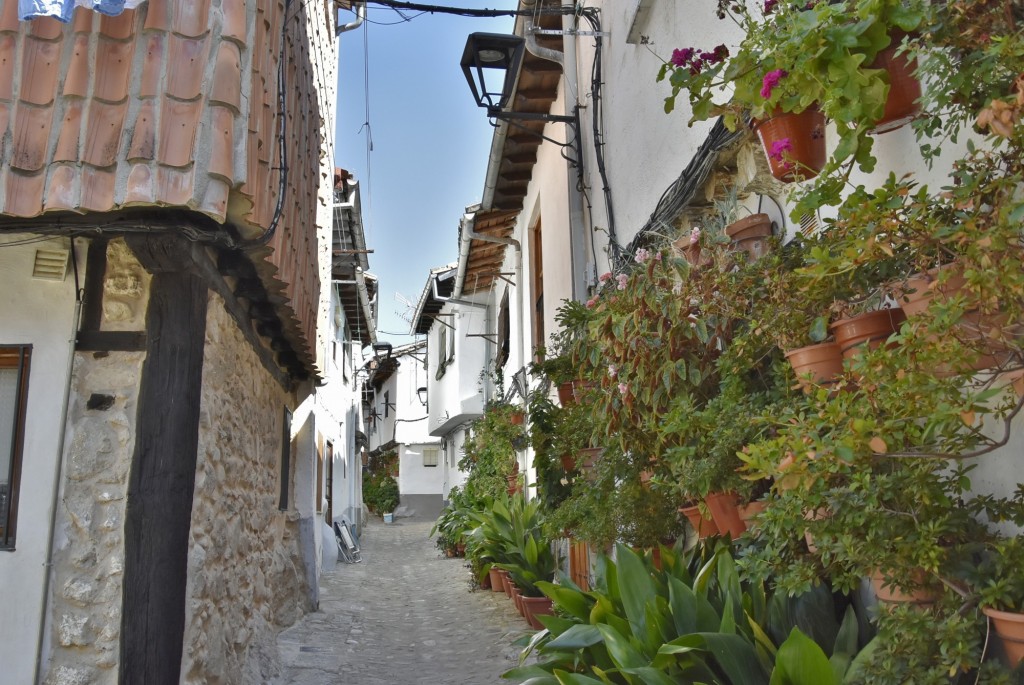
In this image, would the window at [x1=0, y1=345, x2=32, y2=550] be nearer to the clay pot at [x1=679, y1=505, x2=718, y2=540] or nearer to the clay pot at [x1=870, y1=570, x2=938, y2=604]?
the clay pot at [x1=679, y1=505, x2=718, y2=540]

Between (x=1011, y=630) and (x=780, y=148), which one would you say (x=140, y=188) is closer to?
(x=780, y=148)

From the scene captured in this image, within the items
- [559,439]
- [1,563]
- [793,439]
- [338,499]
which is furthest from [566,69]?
[338,499]

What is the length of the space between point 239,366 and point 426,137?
7.17 meters

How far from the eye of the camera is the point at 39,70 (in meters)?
3.57

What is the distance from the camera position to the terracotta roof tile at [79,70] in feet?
11.6

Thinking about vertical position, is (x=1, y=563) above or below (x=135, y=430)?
below

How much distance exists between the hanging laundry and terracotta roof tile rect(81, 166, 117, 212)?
1.88 ft

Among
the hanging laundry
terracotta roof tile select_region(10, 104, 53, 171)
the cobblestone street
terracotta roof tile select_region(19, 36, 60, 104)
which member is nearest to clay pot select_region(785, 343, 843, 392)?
the hanging laundry

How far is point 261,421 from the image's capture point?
Answer: 256 inches

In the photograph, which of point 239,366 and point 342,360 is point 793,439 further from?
point 342,360

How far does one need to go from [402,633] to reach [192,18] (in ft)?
18.9

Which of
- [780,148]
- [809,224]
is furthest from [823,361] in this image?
[809,224]

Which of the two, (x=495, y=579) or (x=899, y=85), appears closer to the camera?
(x=899, y=85)

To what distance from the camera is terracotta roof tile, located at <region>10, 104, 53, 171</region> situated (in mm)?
3451
